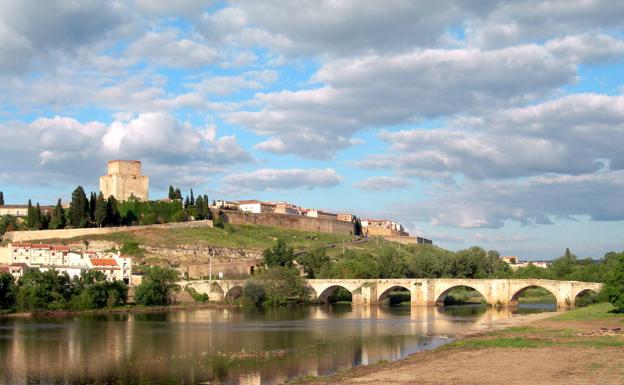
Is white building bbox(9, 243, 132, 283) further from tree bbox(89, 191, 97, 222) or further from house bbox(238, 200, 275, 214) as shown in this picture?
house bbox(238, 200, 275, 214)

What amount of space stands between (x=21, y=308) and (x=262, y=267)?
86.0ft

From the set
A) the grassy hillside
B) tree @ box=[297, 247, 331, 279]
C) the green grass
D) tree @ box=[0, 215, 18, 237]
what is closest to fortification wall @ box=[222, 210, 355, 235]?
the grassy hillside

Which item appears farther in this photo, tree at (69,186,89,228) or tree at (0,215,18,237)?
tree at (0,215,18,237)

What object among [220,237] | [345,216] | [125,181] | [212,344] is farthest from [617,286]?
[345,216]

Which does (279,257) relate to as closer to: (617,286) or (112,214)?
(112,214)

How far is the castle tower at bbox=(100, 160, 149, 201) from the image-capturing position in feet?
329

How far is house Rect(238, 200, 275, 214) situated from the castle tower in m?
20.0

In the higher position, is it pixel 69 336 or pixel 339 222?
pixel 339 222

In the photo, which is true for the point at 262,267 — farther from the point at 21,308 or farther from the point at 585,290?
the point at 585,290

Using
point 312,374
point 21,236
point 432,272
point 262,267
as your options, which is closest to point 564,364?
point 312,374

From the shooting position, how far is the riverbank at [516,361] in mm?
21750

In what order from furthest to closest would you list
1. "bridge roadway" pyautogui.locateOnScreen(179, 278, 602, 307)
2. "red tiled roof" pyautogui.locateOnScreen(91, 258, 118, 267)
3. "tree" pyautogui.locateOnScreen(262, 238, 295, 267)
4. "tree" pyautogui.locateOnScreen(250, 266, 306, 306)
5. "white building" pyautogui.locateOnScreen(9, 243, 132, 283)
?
1. "tree" pyautogui.locateOnScreen(262, 238, 295, 267)
2. "red tiled roof" pyautogui.locateOnScreen(91, 258, 118, 267)
3. "white building" pyautogui.locateOnScreen(9, 243, 132, 283)
4. "tree" pyautogui.locateOnScreen(250, 266, 306, 306)
5. "bridge roadway" pyautogui.locateOnScreen(179, 278, 602, 307)

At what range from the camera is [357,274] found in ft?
222

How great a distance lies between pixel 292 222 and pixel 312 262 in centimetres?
3475
